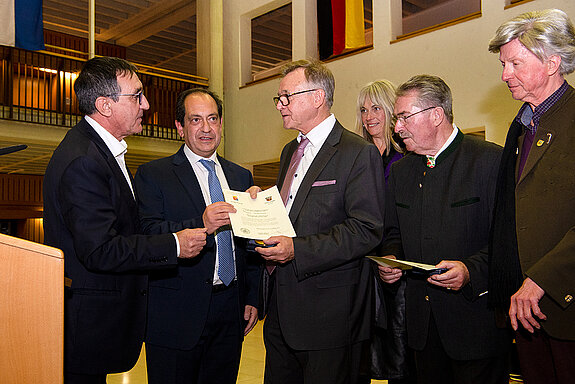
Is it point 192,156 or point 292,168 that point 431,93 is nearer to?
point 292,168

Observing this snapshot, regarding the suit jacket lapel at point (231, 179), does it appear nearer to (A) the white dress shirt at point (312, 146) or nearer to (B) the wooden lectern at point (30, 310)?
(A) the white dress shirt at point (312, 146)

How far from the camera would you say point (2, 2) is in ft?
27.3

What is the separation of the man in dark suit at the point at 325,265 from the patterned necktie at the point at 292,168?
11mm

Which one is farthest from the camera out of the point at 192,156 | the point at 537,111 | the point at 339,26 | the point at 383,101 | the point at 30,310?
the point at 339,26

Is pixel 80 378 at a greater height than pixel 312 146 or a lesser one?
lesser

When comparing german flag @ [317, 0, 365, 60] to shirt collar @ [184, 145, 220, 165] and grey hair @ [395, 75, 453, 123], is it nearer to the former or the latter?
shirt collar @ [184, 145, 220, 165]

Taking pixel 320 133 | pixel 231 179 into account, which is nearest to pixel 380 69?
pixel 231 179

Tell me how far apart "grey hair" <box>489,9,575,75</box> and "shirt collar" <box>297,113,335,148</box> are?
3.03 ft

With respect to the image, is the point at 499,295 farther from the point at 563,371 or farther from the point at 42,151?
the point at 42,151

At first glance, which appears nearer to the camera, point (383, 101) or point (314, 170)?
point (314, 170)

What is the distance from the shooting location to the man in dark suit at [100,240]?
214 cm

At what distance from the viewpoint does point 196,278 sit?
2689mm

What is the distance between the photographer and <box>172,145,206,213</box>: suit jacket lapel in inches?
111

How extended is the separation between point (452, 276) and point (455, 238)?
0.24 metres
